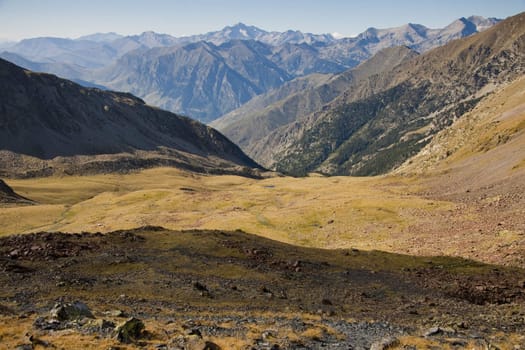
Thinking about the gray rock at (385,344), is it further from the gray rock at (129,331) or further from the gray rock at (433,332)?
the gray rock at (129,331)

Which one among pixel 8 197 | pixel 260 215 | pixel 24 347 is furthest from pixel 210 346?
pixel 8 197

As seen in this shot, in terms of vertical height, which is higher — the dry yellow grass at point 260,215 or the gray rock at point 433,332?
the gray rock at point 433,332

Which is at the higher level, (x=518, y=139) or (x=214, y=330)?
(x=518, y=139)

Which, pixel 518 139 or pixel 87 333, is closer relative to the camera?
pixel 87 333

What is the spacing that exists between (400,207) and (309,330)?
69.1 m

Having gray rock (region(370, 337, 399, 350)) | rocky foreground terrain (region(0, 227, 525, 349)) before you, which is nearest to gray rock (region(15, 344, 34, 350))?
rocky foreground terrain (region(0, 227, 525, 349))

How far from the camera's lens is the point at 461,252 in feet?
192

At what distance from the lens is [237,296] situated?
38.2 metres

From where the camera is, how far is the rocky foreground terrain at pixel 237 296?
88.6 feet

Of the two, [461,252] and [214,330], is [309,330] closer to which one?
[214,330]

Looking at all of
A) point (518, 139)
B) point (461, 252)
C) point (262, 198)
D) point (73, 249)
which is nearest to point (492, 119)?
point (518, 139)

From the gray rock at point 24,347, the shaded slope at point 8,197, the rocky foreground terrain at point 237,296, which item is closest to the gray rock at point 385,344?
the rocky foreground terrain at point 237,296

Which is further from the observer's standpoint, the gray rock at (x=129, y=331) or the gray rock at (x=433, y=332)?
the gray rock at (x=433, y=332)

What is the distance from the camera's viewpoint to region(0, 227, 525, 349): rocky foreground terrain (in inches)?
1063
